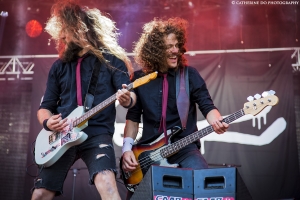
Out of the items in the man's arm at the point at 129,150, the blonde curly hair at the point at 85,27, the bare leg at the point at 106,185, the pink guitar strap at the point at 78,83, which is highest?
the blonde curly hair at the point at 85,27

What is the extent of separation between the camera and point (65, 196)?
22.8 ft

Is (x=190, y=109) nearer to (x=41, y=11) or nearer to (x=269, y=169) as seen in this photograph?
(x=269, y=169)

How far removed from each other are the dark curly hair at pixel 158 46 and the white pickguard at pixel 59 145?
1.19 meters

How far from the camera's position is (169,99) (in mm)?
4742

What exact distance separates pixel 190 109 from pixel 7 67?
387 cm

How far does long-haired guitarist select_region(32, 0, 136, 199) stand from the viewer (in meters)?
3.82

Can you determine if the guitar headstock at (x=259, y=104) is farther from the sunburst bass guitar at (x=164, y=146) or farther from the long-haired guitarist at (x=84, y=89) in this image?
the long-haired guitarist at (x=84, y=89)

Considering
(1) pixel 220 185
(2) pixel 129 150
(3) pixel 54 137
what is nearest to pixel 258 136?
(2) pixel 129 150

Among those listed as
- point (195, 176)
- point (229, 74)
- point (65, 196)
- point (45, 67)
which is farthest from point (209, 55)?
point (195, 176)

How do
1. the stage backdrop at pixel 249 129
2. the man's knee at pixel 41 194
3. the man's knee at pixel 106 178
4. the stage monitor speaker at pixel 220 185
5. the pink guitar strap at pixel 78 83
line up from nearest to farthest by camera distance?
1. the stage monitor speaker at pixel 220 185
2. the man's knee at pixel 106 178
3. the man's knee at pixel 41 194
4. the pink guitar strap at pixel 78 83
5. the stage backdrop at pixel 249 129

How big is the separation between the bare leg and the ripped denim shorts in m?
0.06

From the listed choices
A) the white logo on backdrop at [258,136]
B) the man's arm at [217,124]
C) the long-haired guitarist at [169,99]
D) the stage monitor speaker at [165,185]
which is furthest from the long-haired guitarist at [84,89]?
the white logo on backdrop at [258,136]

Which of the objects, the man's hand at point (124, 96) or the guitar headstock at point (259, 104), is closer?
the man's hand at point (124, 96)

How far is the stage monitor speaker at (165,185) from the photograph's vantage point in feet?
11.5
